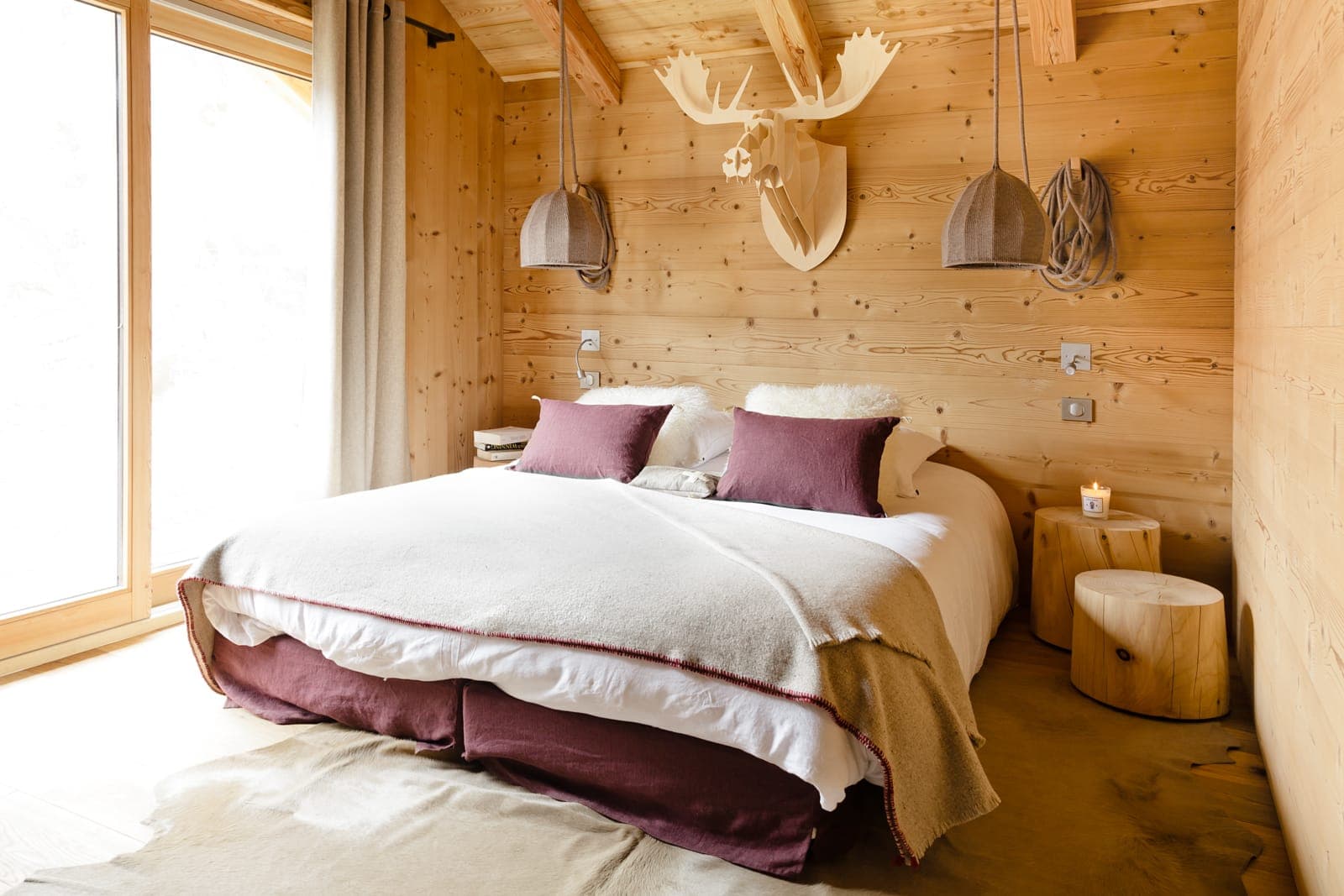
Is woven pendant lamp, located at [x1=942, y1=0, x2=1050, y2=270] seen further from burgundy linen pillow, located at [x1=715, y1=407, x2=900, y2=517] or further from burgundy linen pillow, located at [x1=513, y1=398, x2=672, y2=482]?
burgundy linen pillow, located at [x1=513, y1=398, x2=672, y2=482]

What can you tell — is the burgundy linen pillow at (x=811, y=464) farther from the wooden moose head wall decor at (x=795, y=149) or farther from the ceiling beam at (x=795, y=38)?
the ceiling beam at (x=795, y=38)

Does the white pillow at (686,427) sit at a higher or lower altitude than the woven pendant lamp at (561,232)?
lower

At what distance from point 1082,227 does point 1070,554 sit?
1.16m

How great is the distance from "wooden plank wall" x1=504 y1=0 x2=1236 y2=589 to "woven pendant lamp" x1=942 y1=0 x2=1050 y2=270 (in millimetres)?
713

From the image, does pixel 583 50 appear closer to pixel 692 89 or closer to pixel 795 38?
pixel 692 89

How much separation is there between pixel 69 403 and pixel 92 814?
1.56 metres

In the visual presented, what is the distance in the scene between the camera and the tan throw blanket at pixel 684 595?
1.78 m

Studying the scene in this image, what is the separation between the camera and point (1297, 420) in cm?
185

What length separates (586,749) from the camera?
79.4 inches

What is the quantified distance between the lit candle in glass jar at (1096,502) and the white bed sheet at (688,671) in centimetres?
39

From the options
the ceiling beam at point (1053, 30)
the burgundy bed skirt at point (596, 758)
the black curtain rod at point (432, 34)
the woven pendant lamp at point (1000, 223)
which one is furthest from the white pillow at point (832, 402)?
the black curtain rod at point (432, 34)

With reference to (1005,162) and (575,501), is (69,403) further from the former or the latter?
(1005,162)

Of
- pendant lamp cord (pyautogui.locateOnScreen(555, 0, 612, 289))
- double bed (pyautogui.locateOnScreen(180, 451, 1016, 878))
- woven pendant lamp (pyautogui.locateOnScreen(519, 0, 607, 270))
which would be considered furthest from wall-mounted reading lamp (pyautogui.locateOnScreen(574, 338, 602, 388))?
double bed (pyautogui.locateOnScreen(180, 451, 1016, 878))

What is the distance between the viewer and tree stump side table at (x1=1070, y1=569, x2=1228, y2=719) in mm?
2525
